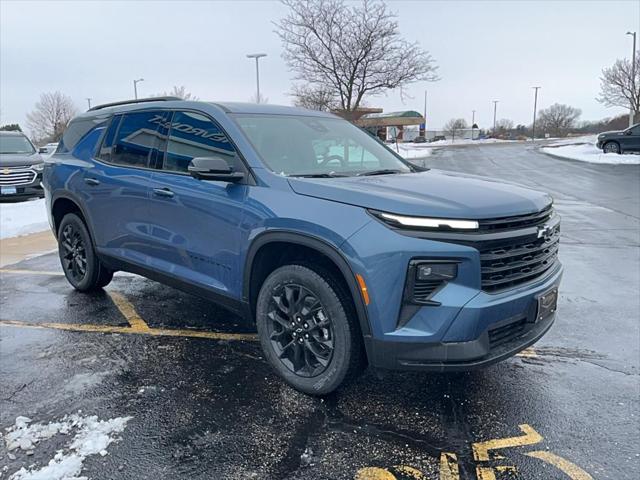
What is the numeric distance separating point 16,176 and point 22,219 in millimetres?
3195

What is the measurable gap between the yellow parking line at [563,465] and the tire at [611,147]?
28411 millimetres

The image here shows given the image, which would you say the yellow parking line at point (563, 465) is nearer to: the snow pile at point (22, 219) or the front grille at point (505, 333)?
the front grille at point (505, 333)

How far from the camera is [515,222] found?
2928mm

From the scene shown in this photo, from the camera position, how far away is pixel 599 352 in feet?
13.1

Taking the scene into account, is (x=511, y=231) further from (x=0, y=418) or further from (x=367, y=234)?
(x=0, y=418)

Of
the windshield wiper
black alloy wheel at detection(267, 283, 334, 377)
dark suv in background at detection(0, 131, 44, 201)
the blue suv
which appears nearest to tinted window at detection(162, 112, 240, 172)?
the blue suv

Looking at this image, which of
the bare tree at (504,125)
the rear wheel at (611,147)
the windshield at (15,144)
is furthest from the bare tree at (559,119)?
the windshield at (15,144)

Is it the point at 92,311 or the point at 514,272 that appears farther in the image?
the point at 92,311

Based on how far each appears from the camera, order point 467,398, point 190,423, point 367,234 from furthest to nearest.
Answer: point 467,398 < point 190,423 < point 367,234

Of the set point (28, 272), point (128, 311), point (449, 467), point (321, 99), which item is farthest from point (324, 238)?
point (321, 99)

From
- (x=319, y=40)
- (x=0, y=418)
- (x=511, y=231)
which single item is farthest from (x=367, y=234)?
(x=319, y=40)

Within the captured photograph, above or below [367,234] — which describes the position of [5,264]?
below

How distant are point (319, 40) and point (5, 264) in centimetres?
1999

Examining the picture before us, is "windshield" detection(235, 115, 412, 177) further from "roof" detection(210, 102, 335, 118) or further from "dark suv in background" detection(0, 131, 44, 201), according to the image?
"dark suv in background" detection(0, 131, 44, 201)
